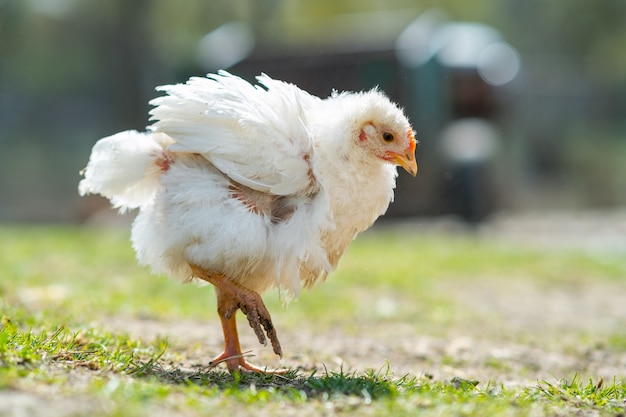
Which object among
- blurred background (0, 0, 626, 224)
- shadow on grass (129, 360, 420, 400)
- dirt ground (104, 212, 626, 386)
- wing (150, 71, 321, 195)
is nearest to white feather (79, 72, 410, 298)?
wing (150, 71, 321, 195)

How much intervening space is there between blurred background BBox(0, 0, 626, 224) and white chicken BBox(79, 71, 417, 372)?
626 centimetres

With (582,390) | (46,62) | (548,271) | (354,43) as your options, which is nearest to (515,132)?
(354,43)

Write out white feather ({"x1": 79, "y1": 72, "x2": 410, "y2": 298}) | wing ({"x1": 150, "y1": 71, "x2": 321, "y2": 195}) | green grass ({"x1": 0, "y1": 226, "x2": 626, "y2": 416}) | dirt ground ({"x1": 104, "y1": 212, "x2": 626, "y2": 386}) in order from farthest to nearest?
1. dirt ground ({"x1": 104, "y1": 212, "x2": 626, "y2": 386})
2. wing ({"x1": 150, "y1": 71, "x2": 321, "y2": 195})
3. white feather ({"x1": 79, "y1": 72, "x2": 410, "y2": 298})
4. green grass ({"x1": 0, "y1": 226, "x2": 626, "y2": 416})

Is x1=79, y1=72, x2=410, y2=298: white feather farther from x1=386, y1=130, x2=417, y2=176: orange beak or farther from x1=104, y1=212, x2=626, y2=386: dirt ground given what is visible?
x1=104, y1=212, x2=626, y2=386: dirt ground

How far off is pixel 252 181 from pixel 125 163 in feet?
2.40

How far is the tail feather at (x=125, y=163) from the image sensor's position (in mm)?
4414

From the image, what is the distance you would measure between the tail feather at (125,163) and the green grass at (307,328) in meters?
0.79

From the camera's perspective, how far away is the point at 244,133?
427 centimetres

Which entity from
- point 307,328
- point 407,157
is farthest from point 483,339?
point 407,157

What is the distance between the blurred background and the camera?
14.3m

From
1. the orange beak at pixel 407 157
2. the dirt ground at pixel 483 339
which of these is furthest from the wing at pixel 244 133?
the dirt ground at pixel 483 339

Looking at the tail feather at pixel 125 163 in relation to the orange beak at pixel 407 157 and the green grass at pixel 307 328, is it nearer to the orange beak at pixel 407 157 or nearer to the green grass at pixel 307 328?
the green grass at pixel 307 328

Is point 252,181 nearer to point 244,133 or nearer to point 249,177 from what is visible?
point 249,177

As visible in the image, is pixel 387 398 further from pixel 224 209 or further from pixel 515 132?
pixel 515 132
